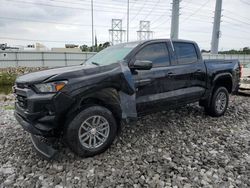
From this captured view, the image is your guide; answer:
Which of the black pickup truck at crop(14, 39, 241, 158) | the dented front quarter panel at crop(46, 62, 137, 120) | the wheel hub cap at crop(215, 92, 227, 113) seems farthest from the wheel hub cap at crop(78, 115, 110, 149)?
the wheel hub cap at crop(215, 92, 227, 113)

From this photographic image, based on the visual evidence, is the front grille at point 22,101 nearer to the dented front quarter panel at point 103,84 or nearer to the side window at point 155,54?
the dented front quarter panel at point 103,84

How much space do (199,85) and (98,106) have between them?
98.5 inches

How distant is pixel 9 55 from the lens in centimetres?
2117

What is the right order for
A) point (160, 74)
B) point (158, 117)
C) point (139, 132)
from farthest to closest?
point (158, 117) → point (139, 132) → point (160, 74)

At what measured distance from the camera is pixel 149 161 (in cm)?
312

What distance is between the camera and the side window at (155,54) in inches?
148

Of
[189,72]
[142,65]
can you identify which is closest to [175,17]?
[189,72]

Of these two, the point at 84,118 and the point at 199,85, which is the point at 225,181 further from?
the point at 199,85

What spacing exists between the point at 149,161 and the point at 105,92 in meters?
1.22

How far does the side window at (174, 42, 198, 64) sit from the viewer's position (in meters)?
4.30

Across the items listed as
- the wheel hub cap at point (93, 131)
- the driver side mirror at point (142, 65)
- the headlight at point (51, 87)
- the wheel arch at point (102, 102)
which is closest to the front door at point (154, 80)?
the driver side mirror at point (142, 65)

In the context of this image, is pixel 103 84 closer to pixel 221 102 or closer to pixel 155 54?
pixel 155 54

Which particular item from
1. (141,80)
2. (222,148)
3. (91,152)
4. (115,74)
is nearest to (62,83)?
(115,74)

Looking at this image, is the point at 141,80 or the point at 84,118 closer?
the point at 84,118
